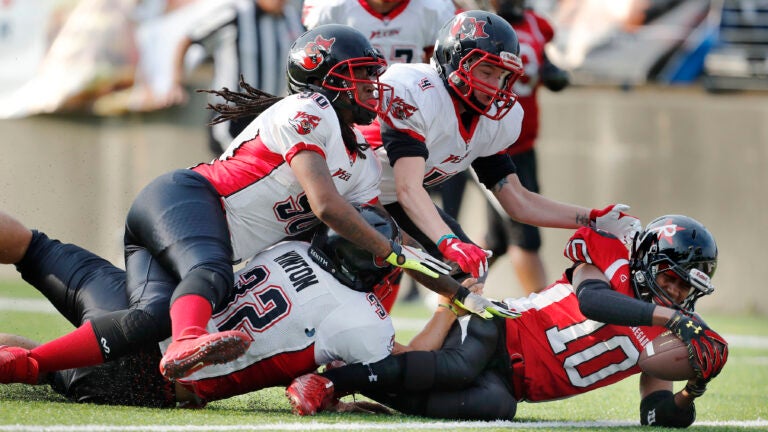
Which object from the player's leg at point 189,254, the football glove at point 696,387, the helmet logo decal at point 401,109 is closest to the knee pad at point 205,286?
the player's leg at point 189,254

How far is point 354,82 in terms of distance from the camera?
4.54 metres

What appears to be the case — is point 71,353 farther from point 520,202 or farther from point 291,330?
point 520,202

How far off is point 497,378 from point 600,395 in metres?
1.26

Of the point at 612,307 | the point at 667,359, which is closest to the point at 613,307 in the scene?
the point at 612,307

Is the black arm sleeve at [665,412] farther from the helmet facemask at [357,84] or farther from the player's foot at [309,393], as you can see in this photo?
the helmet facemask at [357,84]

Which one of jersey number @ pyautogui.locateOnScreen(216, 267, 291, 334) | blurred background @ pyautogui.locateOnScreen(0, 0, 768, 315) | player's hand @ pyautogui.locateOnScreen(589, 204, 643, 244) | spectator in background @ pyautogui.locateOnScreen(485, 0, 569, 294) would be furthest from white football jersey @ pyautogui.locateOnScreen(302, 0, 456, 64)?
blurred background @ pyautogui.locateOnScreen(0, 0, 768, 315)

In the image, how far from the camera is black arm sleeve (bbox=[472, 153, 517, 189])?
5.18m

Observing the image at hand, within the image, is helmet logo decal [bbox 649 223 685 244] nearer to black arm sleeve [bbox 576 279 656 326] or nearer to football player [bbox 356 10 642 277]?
black arm sleeve [bbox 576 279 656 326]

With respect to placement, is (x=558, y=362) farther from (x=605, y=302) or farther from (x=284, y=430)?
(x=284, y=430)

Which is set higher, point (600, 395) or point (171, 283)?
point (171, 283)

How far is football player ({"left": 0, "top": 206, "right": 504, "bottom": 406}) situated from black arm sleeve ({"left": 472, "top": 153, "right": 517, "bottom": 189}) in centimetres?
89

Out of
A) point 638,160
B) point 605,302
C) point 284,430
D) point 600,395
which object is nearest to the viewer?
point 284,430

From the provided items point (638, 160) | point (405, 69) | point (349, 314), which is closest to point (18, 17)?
point (638, 160)

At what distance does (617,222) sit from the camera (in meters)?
4.81
